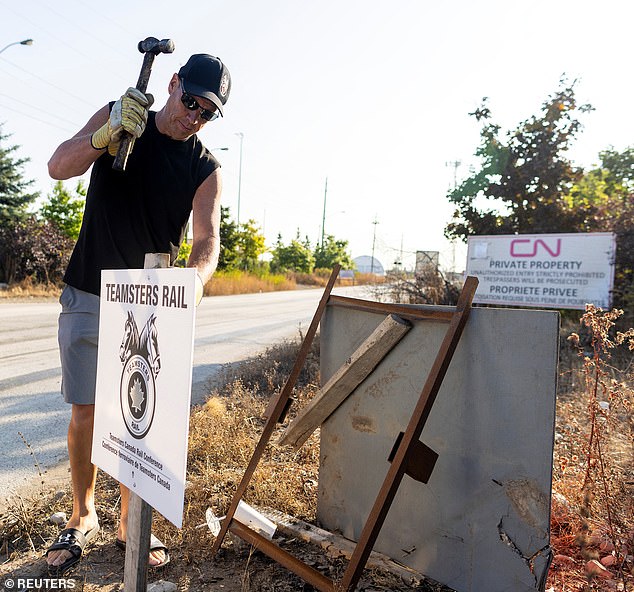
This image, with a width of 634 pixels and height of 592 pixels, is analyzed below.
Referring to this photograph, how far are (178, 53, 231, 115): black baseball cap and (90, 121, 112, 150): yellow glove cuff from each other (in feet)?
1.39

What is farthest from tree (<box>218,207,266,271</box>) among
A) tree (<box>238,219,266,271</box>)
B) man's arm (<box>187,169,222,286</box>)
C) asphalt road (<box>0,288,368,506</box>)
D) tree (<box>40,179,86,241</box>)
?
man's arm (<box>187,169,222,286</box>)

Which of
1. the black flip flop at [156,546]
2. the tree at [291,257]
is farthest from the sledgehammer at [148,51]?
the tree at [291,257]

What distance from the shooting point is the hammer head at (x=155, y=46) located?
2650 millimetres

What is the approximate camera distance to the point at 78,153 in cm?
254

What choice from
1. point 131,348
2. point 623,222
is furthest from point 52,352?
point 623,222

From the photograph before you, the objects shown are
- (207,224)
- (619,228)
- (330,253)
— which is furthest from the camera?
(330,253)

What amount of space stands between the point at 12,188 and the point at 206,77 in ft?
86.7

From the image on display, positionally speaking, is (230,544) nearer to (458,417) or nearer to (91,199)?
(458,417)

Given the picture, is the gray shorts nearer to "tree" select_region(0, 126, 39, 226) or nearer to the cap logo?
the cap logo

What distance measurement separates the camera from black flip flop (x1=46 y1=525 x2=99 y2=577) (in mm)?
2506

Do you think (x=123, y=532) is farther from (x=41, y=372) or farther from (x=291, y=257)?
(x=291, y=257)

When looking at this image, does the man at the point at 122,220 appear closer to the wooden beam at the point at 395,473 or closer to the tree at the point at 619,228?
the wooden beam at the point at 395,473

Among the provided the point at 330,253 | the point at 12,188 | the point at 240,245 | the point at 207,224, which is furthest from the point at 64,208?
the point at 330,253

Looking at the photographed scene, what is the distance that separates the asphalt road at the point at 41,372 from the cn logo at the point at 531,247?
15.0 ft
